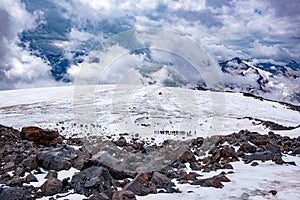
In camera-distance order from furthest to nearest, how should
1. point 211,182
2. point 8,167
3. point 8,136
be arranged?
1. point 8,136
2. point 8,167
3. point 211,182

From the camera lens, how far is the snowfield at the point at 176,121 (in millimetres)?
8922

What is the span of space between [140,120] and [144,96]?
16595 millimetres

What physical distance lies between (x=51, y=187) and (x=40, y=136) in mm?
7476

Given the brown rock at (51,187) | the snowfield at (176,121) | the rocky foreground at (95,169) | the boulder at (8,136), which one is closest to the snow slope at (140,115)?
the snowfield at (176,121)

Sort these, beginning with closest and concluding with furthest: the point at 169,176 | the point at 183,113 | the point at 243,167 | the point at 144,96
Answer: the point at 169,176 → the point at 243,167 → the point at 183,113 → the point at 144,96

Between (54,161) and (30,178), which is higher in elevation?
(54,161)

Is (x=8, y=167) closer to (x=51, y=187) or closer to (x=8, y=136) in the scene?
(x=51, y=187)

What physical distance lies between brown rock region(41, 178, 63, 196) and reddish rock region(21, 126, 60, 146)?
699cm

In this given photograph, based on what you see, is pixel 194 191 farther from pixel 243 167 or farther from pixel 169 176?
pixel 243 167

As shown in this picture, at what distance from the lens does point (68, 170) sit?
33.5 ft

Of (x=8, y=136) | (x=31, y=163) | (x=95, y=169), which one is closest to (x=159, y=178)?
(x=95, y=169)

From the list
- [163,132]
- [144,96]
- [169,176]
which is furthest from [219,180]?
[144,96]

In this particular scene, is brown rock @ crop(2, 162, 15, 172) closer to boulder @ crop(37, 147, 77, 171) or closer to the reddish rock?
boulder @ crop(37, 147, 77, 171)

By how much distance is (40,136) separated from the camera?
15141 mm
